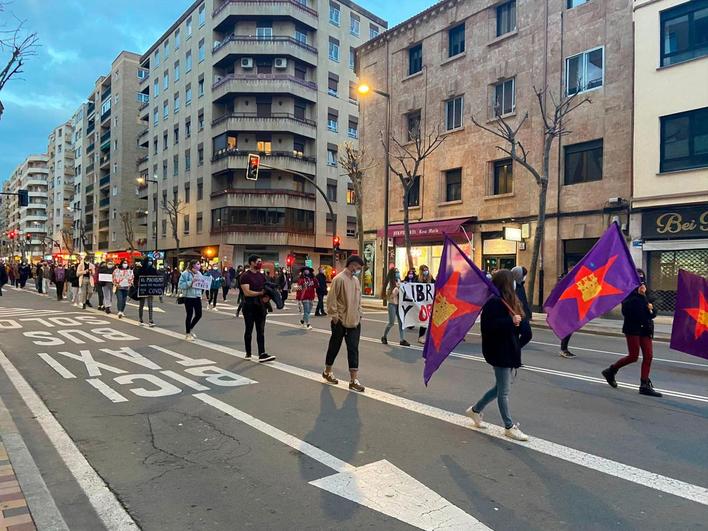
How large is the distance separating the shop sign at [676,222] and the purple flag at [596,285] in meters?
11.8

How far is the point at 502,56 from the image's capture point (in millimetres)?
23516

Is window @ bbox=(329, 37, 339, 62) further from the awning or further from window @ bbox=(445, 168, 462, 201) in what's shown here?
window @ bbox=(445, 168, 462, 201)

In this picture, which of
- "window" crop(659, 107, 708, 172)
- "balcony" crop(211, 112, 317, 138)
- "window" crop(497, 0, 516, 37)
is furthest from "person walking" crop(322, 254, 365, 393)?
"balcony" crop(211, 112, 317, 138)

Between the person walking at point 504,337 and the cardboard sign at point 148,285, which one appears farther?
the cardboard sign at point 148,285

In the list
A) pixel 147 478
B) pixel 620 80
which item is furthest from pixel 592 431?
pixel 620 80

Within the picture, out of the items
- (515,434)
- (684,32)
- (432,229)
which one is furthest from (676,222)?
(515,434)

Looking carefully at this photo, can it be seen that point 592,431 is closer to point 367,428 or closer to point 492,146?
point 367,428

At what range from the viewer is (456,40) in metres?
26.0

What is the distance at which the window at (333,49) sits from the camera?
4775cm

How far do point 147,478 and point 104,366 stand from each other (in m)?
4.79

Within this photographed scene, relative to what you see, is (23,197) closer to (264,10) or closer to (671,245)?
(671,245)

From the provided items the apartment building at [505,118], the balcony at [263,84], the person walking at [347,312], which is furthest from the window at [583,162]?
the balcony at [263,84]

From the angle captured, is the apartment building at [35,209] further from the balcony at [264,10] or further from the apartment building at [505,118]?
the apartment building at [505,118]

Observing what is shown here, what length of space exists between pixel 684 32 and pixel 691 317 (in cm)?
1426
